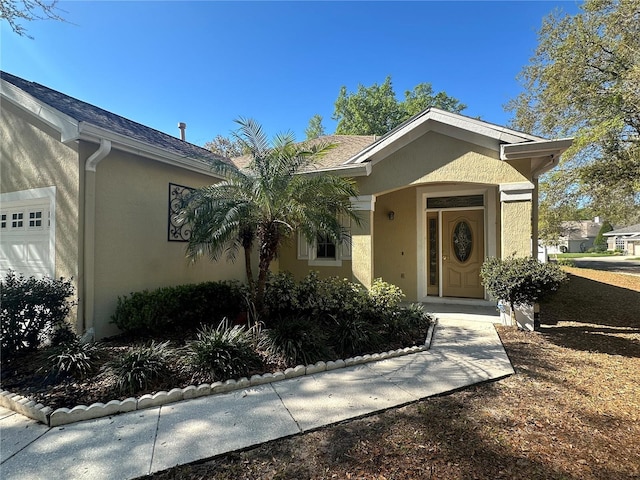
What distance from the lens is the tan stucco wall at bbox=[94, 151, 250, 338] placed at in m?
5.84

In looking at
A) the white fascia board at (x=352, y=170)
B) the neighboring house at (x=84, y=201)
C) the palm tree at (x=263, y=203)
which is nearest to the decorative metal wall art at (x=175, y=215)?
the neighboring house at (x=84, y=201)

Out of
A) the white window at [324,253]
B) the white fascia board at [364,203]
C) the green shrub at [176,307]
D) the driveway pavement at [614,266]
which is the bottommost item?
the driveway pavement at [614,266]

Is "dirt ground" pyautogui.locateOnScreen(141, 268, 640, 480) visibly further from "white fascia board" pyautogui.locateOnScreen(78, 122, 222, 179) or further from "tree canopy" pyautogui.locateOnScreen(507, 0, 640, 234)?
"tree canopy" pyautogui.locateOnScreen(507, 0, 640, 234)

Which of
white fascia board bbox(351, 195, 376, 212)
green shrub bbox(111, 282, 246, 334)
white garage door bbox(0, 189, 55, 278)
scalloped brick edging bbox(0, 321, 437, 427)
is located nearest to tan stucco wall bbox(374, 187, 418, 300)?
white fascia board bbox(351, 195, 376, 212)

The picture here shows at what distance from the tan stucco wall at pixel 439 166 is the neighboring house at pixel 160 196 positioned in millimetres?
24

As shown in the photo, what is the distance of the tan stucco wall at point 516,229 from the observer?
6527 mm

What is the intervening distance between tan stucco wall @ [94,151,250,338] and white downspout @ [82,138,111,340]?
0.12 meters

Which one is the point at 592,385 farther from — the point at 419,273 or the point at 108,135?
the point at 108,135

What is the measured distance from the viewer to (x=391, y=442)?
2893 mm

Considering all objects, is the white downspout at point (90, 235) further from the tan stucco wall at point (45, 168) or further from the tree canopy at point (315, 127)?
the tree canopy at point (315, 127)

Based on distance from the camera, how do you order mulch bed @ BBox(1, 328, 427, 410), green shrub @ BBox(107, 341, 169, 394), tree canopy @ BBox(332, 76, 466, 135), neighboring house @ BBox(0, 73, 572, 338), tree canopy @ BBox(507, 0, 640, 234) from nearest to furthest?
mulch bed @ BBox(1, 328, 427, 410)
green shrub @ BBox(107, 341, 169, 394)
neighboring house @ BBox(0, 73, 572, 338)
tree canopy @ BBox(507, 0, 640, 234)
tree canopy @ BBox(332, 76, 466, 135)

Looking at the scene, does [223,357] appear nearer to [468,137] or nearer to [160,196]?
[160,196]

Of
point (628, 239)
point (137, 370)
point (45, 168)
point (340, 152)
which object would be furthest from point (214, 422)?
point (628, 239)

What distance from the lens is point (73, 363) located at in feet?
13.6
